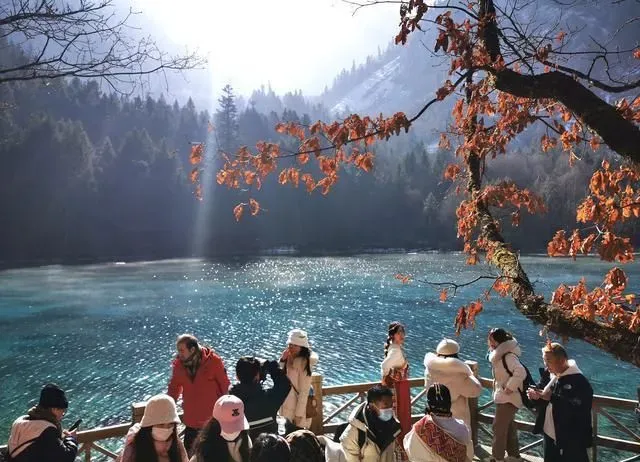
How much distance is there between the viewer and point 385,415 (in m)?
3.68

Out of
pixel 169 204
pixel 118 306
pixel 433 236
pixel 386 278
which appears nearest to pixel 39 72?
pixel 118 306

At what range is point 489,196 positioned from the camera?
13.6 ft

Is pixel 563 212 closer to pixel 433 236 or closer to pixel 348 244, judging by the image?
pixel 433 236

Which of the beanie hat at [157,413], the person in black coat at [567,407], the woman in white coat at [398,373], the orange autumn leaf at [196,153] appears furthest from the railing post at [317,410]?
the orange autumn leaf at [196,153]

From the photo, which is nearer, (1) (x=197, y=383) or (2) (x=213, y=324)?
(1) (x=197, y=383)

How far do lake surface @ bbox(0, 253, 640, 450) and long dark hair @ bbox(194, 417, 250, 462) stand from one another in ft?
13.9

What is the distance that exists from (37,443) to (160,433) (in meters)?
0.90

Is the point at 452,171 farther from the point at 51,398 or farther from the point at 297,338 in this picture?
the point at 51,398

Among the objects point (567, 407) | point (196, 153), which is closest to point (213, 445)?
point (196, 153)

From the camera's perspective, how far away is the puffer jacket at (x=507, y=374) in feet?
16.7

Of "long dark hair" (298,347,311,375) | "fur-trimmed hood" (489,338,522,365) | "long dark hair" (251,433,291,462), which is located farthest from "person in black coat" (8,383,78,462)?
"fur-trimmed hood" (489,338,522,365)

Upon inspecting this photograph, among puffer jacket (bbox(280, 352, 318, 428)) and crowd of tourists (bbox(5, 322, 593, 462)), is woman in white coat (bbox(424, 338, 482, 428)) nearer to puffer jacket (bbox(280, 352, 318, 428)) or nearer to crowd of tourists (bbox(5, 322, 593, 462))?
crowd of tourists (bbox(5, 322, 593, 462))

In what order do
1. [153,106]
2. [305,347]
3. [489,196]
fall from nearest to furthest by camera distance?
Answer: 1. [489,196]
2. [305,347]
3. [153,106]

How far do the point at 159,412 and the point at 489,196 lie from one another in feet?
10.1
